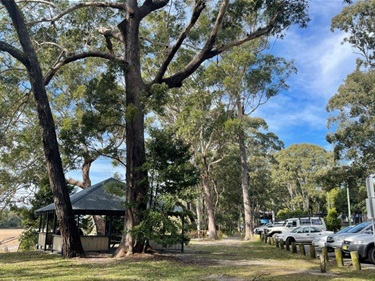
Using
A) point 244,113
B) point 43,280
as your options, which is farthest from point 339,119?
point 43,280

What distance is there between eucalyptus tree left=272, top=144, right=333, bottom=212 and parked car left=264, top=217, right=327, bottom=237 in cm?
2745

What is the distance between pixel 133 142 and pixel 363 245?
9456 millimetres

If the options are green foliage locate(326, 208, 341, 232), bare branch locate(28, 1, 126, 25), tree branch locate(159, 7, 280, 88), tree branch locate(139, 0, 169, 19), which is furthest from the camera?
green foliage locate(326, 208, 341, 232)

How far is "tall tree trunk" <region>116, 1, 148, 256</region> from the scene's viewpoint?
1480cm

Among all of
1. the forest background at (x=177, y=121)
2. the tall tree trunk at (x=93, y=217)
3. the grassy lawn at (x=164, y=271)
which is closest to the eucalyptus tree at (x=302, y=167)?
the forest background at (x=177, y=121)

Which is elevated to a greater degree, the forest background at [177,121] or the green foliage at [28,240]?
the forest background at [177,121]

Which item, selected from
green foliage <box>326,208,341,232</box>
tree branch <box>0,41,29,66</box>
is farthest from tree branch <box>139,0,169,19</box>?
green foliage <box>326,208,341,232</box>

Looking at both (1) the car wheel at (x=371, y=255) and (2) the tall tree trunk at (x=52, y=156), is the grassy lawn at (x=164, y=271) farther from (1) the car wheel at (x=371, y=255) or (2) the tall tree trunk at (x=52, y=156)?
(1) the car wheel at (x=371, y=255)

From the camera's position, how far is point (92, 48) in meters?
20.5

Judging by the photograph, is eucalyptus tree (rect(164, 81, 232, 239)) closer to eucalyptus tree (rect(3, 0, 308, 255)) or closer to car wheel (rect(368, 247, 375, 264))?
eucalyptus tree (rect(3, 0, 308, 255))

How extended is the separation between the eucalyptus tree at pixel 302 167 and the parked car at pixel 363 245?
42.0 m

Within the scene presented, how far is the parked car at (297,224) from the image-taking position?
85.8ft

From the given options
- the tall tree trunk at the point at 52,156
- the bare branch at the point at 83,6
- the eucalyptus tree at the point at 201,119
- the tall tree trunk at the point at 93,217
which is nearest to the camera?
the tall tree trunk at the point at 52,156

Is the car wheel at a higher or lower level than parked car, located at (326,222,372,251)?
lower
